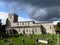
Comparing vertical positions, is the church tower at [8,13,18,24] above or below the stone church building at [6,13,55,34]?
above

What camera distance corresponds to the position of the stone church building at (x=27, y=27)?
264 feet

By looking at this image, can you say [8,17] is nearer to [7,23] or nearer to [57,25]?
[7,23]

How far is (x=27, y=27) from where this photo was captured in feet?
275

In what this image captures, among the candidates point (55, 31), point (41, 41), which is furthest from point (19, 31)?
point (41, 41)

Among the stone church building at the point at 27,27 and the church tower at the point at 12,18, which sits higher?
the church tower at the point at 12,18

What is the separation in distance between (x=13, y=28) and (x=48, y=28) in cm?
1442

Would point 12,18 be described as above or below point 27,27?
above

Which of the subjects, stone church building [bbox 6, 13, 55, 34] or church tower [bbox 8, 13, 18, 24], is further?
church tower [bbox 8, 13, 18, 24]

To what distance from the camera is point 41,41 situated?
181ft

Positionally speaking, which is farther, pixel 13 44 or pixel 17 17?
pixel 17 17

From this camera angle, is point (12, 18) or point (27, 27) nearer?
point (27, 27)

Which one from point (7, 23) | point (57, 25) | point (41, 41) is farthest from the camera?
point (7, 23)

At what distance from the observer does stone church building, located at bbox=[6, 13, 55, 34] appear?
264 feet

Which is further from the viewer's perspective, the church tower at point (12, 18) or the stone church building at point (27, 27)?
the church tower at point (12, 18)
